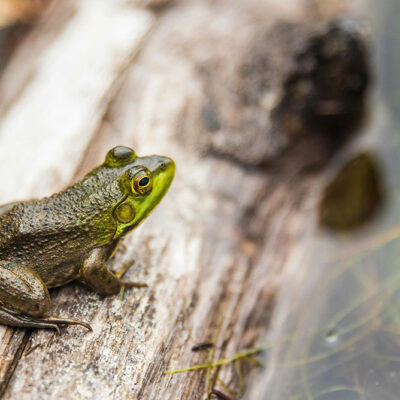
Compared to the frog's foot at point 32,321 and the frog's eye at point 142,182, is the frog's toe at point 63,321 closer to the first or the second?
the frog's foot at point 32,321

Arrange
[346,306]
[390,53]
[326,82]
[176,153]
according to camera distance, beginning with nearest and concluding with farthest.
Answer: [346,306], [176,153], [326,82], [390,53]

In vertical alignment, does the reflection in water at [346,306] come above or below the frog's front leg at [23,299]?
above

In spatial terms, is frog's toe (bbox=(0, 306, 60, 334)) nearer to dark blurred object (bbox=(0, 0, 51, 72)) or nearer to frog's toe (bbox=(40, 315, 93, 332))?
frog's toe (bbox=(40, 315, 93, 332))

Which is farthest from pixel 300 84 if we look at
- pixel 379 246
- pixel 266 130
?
pixel 379 246

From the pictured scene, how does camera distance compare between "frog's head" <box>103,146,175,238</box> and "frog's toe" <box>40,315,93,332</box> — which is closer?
"frog's toe" <box>40,315,93,332</box>

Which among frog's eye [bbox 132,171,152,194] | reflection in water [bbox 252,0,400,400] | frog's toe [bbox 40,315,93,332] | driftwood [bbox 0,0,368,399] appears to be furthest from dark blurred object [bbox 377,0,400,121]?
frog's toe [bbox 40,315,93,332]

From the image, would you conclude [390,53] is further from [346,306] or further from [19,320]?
[19,320]

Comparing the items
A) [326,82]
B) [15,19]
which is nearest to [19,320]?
[326,82]

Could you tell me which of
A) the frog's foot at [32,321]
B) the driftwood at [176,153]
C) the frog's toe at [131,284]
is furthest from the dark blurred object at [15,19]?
the frog's foot at [32,321]

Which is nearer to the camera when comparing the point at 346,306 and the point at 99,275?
the point at 99,275
